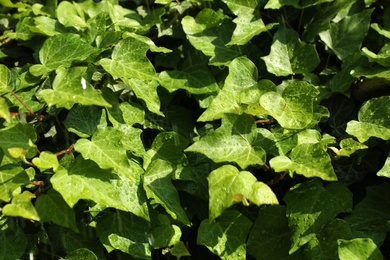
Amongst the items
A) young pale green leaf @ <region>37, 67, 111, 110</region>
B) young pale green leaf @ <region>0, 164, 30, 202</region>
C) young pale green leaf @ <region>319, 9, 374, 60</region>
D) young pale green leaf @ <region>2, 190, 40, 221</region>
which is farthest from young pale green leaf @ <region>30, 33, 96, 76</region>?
young pale green leaf @ <region>319, 9, 374, 60</region>

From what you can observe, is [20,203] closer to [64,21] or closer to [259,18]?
[64,21]

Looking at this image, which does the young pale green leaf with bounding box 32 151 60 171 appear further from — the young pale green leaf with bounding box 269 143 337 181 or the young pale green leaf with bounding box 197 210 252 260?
the young pale green leaf with bounding box 269 143 337 181

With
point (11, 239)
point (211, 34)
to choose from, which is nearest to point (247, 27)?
point (211, 34)

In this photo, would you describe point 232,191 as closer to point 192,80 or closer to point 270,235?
point 270,235

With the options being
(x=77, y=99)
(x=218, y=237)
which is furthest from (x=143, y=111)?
(x=218, y=237)

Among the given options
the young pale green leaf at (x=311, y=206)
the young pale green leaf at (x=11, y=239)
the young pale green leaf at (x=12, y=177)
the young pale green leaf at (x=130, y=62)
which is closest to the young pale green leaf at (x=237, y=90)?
the young pale green leaf at (x=130, y=62)
